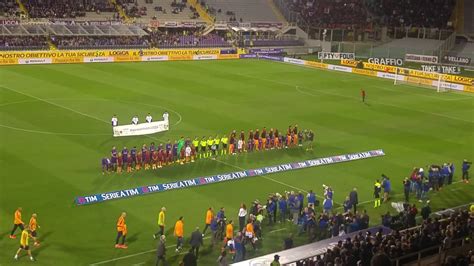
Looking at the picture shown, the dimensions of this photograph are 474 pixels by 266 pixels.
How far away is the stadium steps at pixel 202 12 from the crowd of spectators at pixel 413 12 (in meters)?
25.4

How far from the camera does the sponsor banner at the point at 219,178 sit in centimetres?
2375

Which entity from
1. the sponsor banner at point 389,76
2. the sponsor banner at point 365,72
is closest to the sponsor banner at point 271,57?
the sponsor banner at point 365,72

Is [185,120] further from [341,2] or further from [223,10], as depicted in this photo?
[341,2]

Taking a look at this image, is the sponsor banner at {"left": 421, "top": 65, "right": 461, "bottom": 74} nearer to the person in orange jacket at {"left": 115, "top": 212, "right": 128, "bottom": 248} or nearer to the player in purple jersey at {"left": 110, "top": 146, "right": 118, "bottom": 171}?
the player in purple jersey at {"left": 110, "top": 146, "right": 118, "bottom": 171}

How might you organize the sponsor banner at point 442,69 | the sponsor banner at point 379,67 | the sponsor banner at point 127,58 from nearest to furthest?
the sponsor banner at point 379,67, the sponsor banner at point 442,69, the sponsor banner at point 127,58

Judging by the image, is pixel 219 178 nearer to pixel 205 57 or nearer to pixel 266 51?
pixel 205 57

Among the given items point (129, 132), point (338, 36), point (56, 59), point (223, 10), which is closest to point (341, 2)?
point (338, 36)

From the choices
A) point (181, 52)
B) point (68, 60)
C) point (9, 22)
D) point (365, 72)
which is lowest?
point (365, 72)

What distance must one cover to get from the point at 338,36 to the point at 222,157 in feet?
200

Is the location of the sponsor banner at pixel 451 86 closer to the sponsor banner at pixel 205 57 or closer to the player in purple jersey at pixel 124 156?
the sponsor banner at pixel 205 57

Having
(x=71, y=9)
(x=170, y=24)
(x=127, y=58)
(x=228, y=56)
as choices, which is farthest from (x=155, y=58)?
(x=71, y=9)

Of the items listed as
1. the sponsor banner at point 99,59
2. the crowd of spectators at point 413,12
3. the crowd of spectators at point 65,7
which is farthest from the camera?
the crowd of spectators at point 413,12

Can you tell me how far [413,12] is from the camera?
8662 centimetres

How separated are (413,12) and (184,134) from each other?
62532 millimetres
